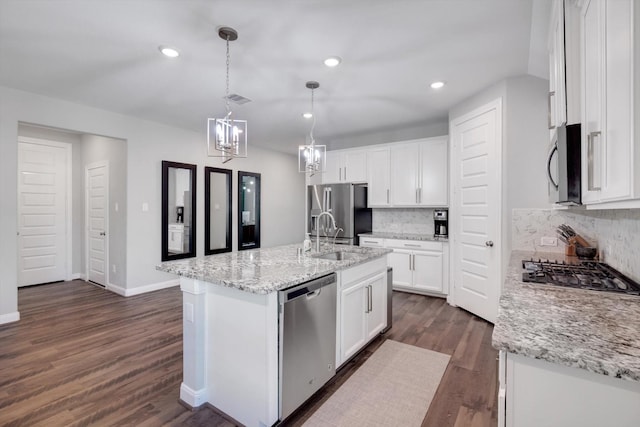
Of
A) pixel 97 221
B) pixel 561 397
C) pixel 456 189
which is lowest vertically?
pixel 561 397

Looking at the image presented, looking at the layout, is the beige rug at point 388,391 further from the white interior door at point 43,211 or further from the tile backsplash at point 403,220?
the white interior door at point 43,211

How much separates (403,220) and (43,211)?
6104 millimetres

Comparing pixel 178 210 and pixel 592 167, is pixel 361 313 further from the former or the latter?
pixel 178 210

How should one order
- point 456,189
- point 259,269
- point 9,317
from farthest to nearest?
point 456,189 → point 9,317 → point 259,269

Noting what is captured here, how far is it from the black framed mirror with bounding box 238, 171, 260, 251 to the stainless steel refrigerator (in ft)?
5.21

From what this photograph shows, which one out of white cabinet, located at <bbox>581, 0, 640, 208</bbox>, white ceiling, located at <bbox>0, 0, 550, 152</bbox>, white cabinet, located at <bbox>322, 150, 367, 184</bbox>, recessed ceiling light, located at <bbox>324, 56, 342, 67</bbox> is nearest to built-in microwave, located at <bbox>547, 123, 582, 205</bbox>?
white cabinet, located at <bbox>581, 0, 640, 208</bbox>

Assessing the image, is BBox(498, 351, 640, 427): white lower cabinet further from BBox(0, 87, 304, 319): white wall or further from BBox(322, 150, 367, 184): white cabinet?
BBox(0, 87, 304, 319): white wall

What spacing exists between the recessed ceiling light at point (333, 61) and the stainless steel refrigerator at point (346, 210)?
2.45 metres

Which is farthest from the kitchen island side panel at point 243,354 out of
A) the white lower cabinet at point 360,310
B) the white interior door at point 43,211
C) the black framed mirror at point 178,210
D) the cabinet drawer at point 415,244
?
the white interior door at point 43,211

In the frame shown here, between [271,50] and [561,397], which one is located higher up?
[271,50]

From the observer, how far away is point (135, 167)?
14.6 feet

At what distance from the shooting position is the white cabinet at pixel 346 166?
16.9ft

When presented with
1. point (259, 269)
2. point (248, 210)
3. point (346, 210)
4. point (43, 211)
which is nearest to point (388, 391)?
point (259, 269)

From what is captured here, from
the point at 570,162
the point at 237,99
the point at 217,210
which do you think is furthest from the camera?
the point at 217,210
